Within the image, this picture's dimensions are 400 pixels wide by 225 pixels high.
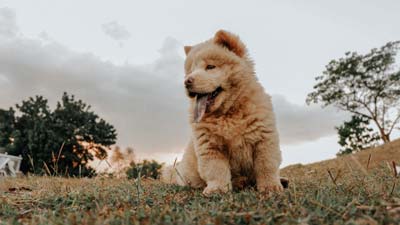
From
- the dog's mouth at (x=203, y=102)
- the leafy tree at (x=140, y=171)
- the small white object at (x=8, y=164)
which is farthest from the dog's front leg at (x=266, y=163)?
the small white object at (x=8, y=164)

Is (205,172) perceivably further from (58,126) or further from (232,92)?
(58,126)

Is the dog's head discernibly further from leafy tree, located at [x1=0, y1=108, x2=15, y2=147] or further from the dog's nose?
leafy tree, located at [x1=0, y1=108, x2=15, y2=147]

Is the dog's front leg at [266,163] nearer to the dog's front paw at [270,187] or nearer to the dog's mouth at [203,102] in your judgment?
the dog's front paw at [270,187]

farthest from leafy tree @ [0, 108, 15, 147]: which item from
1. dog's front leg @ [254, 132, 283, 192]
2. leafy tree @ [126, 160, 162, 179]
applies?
dog's front leg @ [254, 132, 283, 192]

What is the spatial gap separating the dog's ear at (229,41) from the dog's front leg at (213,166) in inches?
51.8

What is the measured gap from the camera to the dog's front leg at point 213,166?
3781mm

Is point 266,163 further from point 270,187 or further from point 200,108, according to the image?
point 200,108

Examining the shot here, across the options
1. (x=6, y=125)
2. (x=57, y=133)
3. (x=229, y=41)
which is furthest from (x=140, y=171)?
(x=6, y=125)

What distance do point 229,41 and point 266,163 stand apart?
66.0 inches

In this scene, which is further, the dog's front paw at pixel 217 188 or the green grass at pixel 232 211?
the dog's front paw at pixel 217 188

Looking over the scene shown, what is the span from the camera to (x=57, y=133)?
94.9 ft

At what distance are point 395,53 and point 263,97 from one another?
3225 cm

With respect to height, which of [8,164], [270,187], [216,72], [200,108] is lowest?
[270,187]

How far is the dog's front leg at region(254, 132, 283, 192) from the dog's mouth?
76 cm
